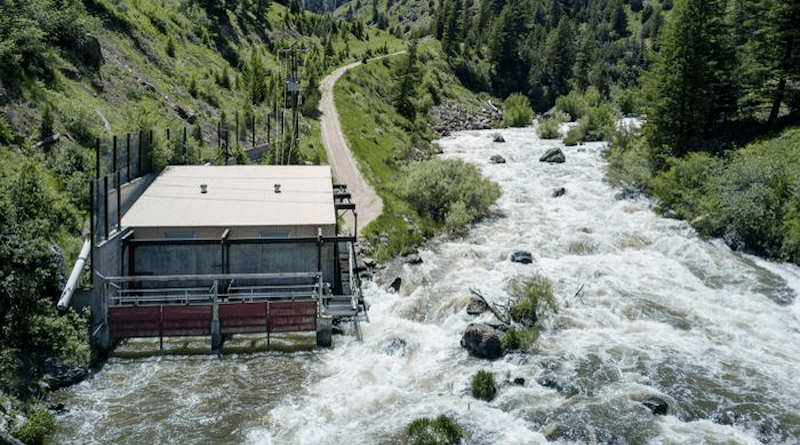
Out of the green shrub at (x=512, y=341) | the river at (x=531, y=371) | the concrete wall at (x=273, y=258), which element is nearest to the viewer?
the river at (x=531, y=371)

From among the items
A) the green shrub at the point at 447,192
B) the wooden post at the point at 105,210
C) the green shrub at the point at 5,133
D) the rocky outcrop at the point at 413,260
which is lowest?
the rocky outcrop at the point at 413,260

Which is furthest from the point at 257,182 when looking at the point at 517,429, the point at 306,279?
the point at 517,429

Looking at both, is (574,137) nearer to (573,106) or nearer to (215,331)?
(573,106)

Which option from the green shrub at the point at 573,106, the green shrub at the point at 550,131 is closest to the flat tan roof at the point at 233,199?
the green shrub at the point at 550,131

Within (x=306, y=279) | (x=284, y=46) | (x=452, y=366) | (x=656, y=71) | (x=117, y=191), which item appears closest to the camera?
(x=452, y=366)

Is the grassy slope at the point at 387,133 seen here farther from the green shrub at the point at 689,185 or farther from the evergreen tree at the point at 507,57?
the green shrub at the point at 689,185

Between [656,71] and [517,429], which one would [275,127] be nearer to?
[656,71]

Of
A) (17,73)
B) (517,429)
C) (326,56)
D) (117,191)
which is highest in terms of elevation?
(326,56)
